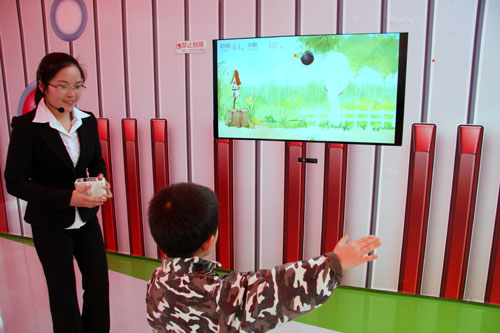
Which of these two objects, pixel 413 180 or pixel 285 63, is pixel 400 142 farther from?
pixel 285 63

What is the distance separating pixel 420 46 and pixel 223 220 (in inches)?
72.6

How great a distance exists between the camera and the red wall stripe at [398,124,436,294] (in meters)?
2.27

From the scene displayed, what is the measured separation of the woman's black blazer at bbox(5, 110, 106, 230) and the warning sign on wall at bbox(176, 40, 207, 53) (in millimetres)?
1241

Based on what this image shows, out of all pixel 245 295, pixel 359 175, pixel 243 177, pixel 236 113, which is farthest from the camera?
pixel 243 177

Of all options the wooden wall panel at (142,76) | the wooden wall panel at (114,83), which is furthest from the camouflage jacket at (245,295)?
the wooden wall panel at (114,83)

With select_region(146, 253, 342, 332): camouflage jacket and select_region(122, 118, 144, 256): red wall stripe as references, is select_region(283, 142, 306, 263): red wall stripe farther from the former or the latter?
select_region(146, 253, 342, 332): camouflage jacket

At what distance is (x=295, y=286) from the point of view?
3.22ft

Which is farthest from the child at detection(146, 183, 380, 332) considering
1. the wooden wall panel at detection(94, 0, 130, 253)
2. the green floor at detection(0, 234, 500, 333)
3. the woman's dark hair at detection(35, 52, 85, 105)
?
the wooden wall panel at detection(94, 0, 130, 253)

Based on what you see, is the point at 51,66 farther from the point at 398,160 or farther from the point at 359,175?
the point at 398,160

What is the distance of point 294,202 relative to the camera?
263cm

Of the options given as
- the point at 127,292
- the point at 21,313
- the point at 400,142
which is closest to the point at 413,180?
the point at 400,142

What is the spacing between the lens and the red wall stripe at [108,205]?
3.13 m

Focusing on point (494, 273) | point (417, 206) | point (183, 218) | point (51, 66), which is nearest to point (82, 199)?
point (51, 66)

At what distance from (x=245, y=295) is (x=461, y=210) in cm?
189
